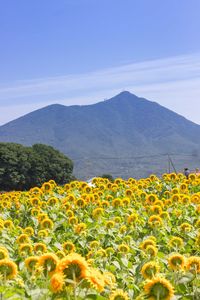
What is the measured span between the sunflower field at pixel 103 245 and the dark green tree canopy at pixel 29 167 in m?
37.5

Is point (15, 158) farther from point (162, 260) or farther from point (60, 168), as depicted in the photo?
point (162, 260)

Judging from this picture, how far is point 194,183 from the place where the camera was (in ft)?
36.7

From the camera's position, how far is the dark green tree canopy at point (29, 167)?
1929 inches

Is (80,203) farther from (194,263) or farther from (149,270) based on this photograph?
(194,263)

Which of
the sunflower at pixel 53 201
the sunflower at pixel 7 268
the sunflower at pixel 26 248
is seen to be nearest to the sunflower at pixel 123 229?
the sunflower at pixel 26 248

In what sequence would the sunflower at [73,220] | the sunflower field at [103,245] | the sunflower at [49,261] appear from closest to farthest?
the sunflower field at [103,245] → the sunflower at [49,261] → the sunflower at [73,220]

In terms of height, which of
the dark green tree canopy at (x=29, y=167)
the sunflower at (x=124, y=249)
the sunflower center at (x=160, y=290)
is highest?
the sunflower center at (x=160, y=290)

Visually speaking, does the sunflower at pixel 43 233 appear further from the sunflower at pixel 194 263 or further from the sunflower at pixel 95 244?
the sunflower at pixel 194 263

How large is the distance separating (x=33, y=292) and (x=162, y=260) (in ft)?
6.74

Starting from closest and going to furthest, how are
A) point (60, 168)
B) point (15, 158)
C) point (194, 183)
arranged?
point (194, 183)
point (15, 158)
point (60, 168)

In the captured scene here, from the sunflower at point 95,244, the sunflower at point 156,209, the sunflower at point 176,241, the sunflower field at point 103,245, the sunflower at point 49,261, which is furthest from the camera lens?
the sunflower at point 156,209

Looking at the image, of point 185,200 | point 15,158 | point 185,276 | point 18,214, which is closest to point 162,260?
point 185,276

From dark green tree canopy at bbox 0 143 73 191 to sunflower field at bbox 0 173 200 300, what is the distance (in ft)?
123

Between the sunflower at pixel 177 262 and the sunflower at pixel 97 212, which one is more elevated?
the sunflower at pixel 177 262
